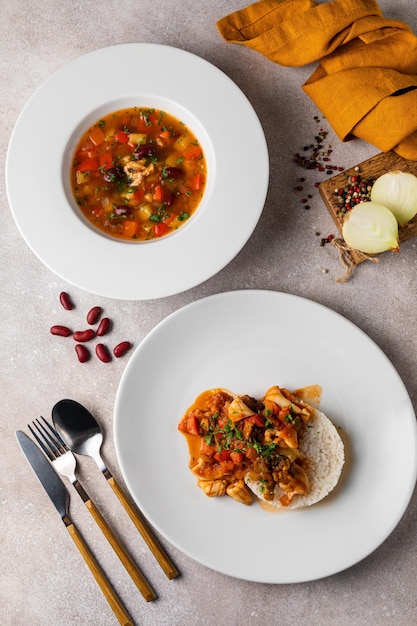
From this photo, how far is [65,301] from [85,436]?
0.87 metres

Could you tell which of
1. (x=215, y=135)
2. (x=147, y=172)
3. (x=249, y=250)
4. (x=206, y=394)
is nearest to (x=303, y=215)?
(x=249, y=250)

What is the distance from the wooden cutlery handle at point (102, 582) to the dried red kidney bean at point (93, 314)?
1284 millimetres

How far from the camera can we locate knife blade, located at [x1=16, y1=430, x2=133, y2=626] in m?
3.74

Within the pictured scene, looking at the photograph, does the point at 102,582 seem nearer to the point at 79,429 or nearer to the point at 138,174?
the point at 79,429

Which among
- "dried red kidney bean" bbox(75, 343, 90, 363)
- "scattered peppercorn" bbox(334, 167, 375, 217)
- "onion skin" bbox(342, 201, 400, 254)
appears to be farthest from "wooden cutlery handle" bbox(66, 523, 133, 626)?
"scattered peppercorn" bbox(334, 167, 375, 217)

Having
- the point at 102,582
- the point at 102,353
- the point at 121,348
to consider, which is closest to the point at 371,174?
the point at 121,348

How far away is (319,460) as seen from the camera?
3.62 meters

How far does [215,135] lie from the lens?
3604 mm

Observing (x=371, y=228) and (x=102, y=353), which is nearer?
(x=371, y=228)

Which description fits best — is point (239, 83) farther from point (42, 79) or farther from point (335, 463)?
point (335, 463)

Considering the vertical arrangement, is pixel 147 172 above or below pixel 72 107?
below

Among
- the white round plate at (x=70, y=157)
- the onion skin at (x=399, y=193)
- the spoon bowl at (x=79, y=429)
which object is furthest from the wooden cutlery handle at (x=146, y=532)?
the onion skin at (x=399, y=193)

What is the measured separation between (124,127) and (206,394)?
1.73m

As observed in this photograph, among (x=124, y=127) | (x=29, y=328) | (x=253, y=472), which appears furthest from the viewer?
(x=29, y=328)
